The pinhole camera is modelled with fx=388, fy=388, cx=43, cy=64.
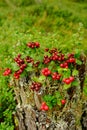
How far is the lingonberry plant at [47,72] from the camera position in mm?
6828

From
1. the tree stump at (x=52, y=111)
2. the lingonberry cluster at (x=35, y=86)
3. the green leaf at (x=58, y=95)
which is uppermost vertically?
the lingonberry cluster at (x=35, y=86)

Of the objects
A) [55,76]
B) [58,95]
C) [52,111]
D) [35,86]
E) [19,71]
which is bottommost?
[52,111]

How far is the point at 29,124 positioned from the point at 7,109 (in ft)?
4.27

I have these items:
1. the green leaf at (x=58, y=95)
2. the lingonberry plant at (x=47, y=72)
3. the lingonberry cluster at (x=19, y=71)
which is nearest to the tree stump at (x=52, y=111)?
the lingonberry plant at (x=47, y=72)

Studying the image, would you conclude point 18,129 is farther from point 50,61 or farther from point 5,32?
point 5,32

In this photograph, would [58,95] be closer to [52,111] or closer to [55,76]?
[52,111]

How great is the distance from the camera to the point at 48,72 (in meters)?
6.75

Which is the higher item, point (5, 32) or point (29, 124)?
point (29, 124)

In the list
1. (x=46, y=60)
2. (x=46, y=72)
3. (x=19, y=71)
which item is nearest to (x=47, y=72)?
(x=46, y=72)

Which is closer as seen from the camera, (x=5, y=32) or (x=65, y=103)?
(x=65, y=103)

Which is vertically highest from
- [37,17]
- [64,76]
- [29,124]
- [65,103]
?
[64,76]

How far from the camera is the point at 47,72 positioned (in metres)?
6.76

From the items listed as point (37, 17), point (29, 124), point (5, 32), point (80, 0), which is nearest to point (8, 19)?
point (37, 17)

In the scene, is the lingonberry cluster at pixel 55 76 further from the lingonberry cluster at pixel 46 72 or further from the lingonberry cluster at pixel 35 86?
the lingonberry cluster at pixel 35 86
